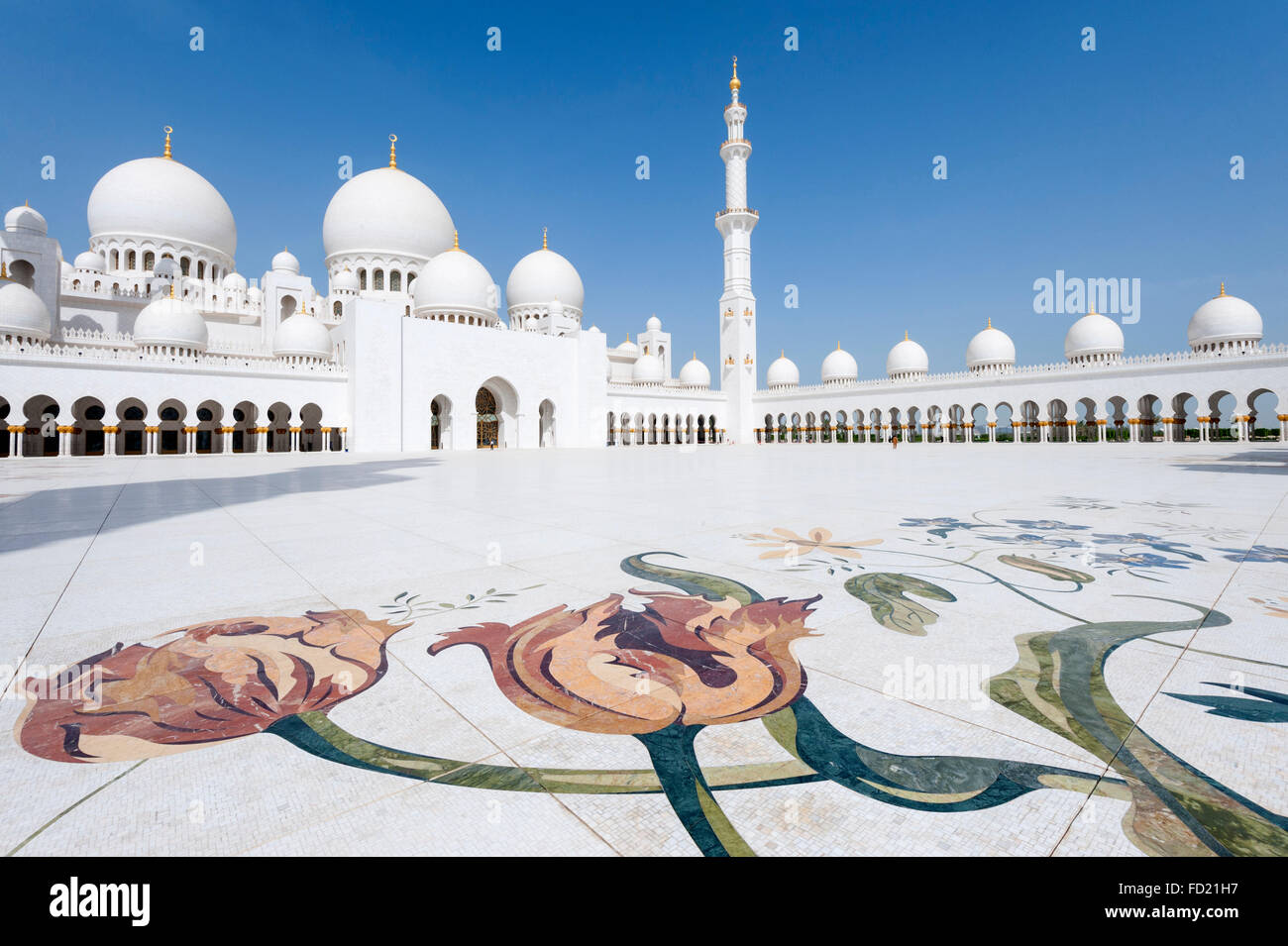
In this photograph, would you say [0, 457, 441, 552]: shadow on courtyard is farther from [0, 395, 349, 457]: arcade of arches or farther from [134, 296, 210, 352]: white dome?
[134, 296, 210, 352]: white dome

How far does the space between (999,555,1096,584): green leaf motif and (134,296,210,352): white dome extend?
→ 1355 inches

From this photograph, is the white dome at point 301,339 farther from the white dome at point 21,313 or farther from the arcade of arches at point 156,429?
the white dome at point 21,313

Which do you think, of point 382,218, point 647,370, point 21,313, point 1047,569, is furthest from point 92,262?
point 1047,569

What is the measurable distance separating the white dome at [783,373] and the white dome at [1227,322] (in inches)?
1048

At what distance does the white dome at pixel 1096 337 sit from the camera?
125 ft

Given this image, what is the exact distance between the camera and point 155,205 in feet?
106

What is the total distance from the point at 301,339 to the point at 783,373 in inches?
1492

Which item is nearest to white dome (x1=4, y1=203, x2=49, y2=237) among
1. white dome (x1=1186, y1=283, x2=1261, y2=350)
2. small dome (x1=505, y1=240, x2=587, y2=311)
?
small dome (x1=505, y1=240, x2=587, y2=311)

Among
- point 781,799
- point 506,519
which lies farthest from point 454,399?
point 781,799

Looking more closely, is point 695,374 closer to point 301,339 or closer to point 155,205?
point 301,339

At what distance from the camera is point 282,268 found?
35.1m

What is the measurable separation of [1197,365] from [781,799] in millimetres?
42784

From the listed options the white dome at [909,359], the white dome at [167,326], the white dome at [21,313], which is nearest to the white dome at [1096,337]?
the white dome at [909,359]
